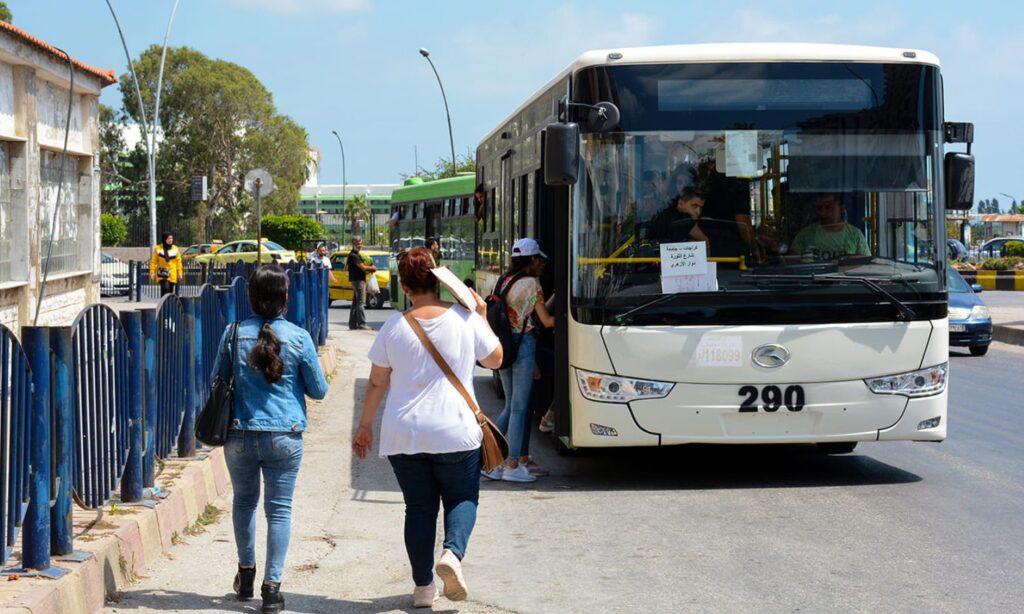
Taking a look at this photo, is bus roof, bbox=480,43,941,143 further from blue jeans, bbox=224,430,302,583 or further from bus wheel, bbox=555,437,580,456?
blue jeans, bbox=224,430,302,583

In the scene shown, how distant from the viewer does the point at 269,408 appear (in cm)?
600

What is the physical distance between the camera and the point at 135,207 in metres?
88.1

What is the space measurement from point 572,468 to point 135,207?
81864mm

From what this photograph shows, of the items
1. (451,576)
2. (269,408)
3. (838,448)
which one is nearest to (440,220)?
(838,448)

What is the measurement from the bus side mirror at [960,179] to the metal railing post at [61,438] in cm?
604

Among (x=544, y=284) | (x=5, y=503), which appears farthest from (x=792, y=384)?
(x=5, y=503)

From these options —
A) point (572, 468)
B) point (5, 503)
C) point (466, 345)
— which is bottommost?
point (572, 468)

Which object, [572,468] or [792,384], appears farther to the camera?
[572,468]

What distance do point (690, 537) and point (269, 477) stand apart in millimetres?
2665

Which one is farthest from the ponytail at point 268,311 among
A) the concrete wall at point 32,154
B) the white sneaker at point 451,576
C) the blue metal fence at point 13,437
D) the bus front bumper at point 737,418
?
the concrete wall at point 32,154

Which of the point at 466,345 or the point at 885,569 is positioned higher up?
the point at 466,345

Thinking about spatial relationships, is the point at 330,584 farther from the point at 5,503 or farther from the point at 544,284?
the point at 544,284

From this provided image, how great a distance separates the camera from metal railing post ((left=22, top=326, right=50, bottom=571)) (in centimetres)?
555

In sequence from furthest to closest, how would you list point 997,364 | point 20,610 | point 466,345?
1. point 997,364
2. point 466,345
3. point 20,610
